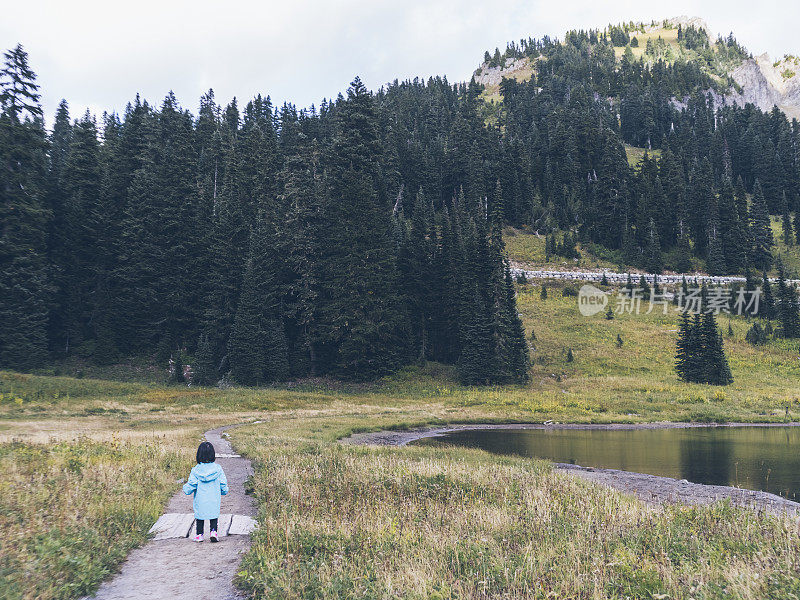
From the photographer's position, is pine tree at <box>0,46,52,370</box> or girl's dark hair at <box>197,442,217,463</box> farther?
pine tree at <box>0,46,52,370</box>

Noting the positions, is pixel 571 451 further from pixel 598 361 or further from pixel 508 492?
pixel 598 361

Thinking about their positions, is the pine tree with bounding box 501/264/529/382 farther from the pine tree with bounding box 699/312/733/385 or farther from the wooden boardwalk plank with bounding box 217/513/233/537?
the wooden boardwalk plank with bounding box 217/513/233/537

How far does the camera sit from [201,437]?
23.4 meters

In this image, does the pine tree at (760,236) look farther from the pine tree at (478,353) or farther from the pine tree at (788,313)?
the pine tree at (478,353)

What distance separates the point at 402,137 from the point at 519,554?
105m

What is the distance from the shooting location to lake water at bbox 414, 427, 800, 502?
20266 mm

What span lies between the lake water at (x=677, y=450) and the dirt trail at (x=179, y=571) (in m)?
18.4

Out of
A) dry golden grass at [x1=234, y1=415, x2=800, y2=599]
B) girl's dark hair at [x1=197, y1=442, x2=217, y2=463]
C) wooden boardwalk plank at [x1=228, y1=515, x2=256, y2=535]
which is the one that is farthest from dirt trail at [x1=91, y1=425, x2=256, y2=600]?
girl's dark hair at [x1=197, y1=442, x2=217, y2=463]

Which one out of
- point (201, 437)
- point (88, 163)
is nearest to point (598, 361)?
point (201, 437)

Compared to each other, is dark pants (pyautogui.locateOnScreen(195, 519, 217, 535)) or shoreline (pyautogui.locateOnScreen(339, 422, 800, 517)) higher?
dark pants (pyautogui.locateOnScreen(195, 519, 217, 535))

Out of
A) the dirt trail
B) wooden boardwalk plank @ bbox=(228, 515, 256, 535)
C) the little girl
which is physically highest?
the little girl

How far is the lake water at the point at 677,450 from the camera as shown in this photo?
→ 66.5 feet

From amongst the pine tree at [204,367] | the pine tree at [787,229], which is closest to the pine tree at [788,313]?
the pine tree at [787,229]
